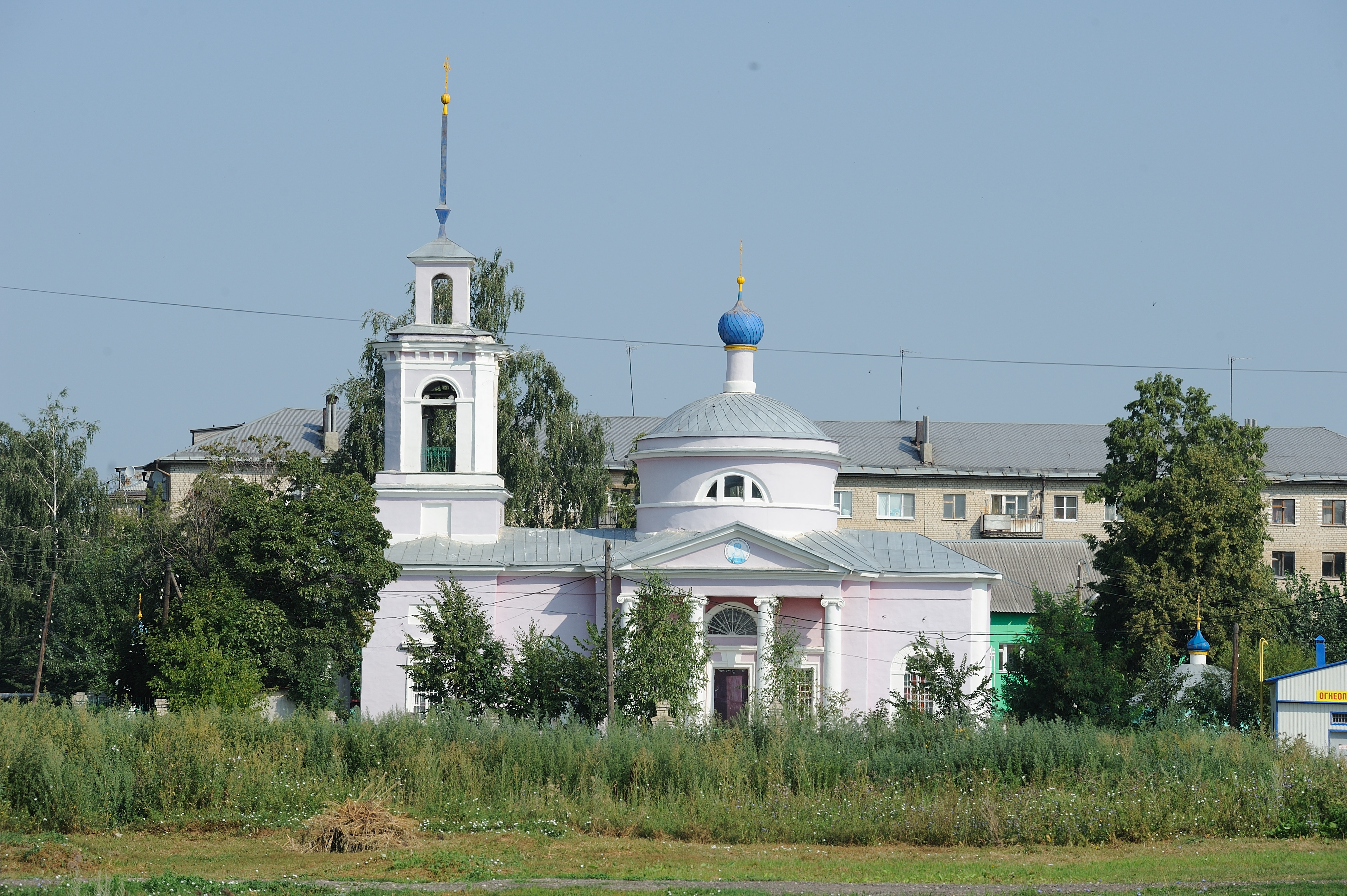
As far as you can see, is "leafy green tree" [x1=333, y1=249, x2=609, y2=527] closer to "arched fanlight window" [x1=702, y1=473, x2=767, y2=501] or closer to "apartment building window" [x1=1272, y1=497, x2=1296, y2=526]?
"arched fanlight window" [x1=702, y1=473, x2=767, y2=501]

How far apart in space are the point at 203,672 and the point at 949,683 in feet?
48.9

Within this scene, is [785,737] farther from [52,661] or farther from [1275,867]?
[52,661]

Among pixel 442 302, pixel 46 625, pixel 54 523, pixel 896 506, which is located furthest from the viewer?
pixel 896 506

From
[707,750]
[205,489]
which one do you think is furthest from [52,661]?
[707,750]

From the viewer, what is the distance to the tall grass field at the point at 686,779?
67.3ft

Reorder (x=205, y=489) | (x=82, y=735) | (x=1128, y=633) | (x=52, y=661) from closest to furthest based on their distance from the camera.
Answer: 1. (x=82, y=735)
2. (x=1128, y=633)
3. (x=205, y=489)
4. (x=52, y=661)

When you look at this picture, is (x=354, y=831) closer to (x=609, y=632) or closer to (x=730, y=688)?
(x=609, y=632)

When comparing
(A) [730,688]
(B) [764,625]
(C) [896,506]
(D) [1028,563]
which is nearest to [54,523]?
(A) [730,688]

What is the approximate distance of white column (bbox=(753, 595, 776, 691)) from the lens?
35.6m

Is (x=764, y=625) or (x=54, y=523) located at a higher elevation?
(x=54, y=523)

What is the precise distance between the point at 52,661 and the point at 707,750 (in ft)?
106

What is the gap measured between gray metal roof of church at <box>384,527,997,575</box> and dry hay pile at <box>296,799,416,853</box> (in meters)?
16.7

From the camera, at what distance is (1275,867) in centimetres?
1780

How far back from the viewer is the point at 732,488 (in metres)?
38.5
